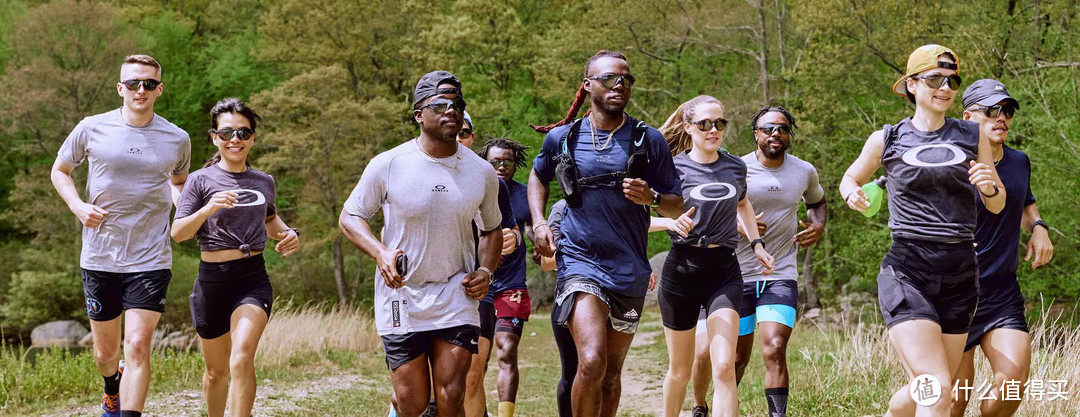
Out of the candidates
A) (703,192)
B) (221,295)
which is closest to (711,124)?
(703,192)

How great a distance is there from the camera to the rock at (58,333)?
30891 mm

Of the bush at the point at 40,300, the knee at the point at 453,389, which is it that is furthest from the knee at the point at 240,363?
the bush at the point at 40,300

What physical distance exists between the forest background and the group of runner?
16.9 metres

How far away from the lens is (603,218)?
18.7ft

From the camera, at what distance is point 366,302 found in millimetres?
34250

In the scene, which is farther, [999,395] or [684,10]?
[684,10]

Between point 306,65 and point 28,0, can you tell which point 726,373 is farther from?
point 28,0

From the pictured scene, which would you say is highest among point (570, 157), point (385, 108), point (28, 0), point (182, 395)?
point (28, 0)

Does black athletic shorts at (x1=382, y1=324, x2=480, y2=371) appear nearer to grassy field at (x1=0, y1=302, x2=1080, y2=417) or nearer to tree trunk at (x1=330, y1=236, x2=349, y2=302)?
grassy field at (x1=0, y1=302, x2=1080, y2=417)

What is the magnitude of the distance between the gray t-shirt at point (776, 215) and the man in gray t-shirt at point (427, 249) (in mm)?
3088

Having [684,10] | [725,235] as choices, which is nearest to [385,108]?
[684,10]

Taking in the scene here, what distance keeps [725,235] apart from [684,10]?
28515 millimetres

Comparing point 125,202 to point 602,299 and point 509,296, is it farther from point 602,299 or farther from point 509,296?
point 602,299

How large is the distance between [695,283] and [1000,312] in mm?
1868
